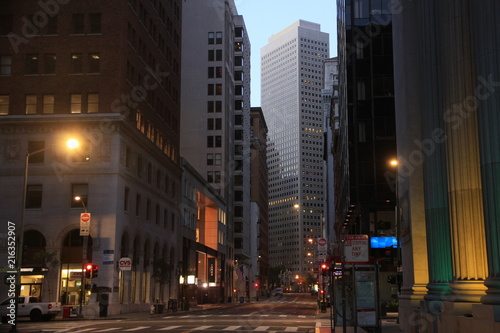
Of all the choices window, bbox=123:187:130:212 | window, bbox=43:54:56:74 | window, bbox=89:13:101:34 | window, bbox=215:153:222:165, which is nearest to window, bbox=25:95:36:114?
window, bbox=43:54:56:74

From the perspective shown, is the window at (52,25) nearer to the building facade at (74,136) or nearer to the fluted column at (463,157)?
the building facade at (74,136)

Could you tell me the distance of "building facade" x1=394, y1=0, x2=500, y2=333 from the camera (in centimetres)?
1522

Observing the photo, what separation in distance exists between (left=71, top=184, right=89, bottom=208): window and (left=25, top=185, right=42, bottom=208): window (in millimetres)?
3025

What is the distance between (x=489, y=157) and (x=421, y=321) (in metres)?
8.81

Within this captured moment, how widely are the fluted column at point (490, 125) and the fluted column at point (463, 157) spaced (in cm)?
266

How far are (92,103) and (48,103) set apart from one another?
4.06 m

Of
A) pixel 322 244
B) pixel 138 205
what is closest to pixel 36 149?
pixel 138 205

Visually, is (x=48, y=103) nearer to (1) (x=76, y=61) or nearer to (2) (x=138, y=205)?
(1) (x=76, y=61)

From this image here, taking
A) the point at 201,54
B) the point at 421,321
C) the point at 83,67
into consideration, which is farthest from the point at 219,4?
the point at 421,321

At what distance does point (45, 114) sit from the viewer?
56375 mm

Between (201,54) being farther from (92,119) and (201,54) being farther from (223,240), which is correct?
(92,119)

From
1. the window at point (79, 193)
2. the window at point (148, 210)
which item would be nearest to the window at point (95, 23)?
the window at point (79, 193)

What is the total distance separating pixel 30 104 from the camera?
5678 centimetres

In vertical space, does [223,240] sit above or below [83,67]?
below
